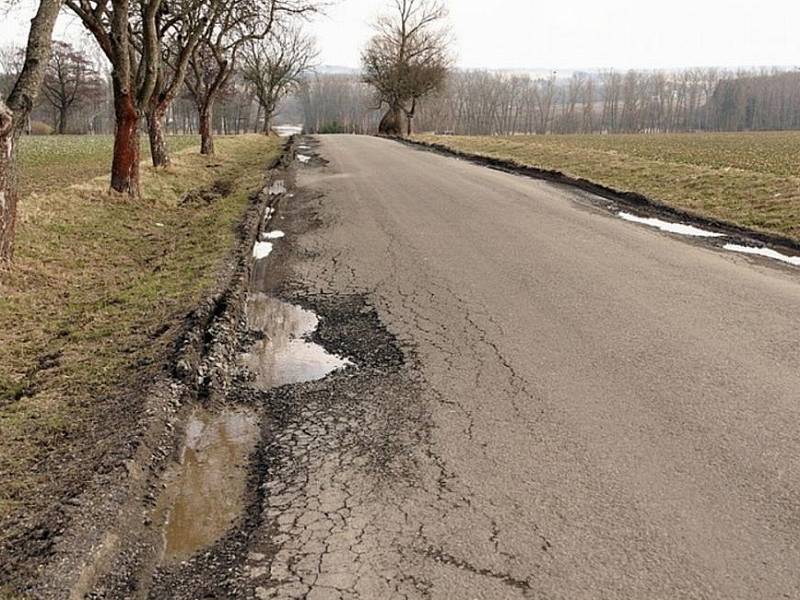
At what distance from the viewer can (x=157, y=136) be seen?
59.3 feet

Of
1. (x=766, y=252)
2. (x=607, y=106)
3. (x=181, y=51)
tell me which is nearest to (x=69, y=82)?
(x=181, y=51)

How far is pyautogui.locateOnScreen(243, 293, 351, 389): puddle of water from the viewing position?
500 centimetres

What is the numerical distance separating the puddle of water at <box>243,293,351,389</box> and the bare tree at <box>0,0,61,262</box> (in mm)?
2803

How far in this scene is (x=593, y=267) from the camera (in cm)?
786

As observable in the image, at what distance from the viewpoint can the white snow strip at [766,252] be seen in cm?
837

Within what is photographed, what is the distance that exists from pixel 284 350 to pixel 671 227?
7368mm

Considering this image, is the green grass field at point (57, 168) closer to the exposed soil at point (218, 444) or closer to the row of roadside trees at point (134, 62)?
the row of roadside trees at point (134, 62)

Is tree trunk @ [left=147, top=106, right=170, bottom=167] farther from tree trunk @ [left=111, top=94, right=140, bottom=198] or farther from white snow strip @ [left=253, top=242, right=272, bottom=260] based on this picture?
white snow strip @ [left=253, top=242, right=272, bottom=260]

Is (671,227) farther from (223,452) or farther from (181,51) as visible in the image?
(181,51)

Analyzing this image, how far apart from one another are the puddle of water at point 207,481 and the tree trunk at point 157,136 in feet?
49.0

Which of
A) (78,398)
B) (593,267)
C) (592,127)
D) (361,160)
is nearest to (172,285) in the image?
(78,398)

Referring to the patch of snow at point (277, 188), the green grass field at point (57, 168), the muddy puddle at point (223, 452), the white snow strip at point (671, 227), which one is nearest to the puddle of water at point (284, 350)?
the muddy puddle at point (223, 452)

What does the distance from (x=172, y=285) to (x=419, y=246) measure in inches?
130

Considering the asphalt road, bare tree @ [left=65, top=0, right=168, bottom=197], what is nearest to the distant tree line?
bare tree @ [left=65, top=0, right=168, bottom=197]
